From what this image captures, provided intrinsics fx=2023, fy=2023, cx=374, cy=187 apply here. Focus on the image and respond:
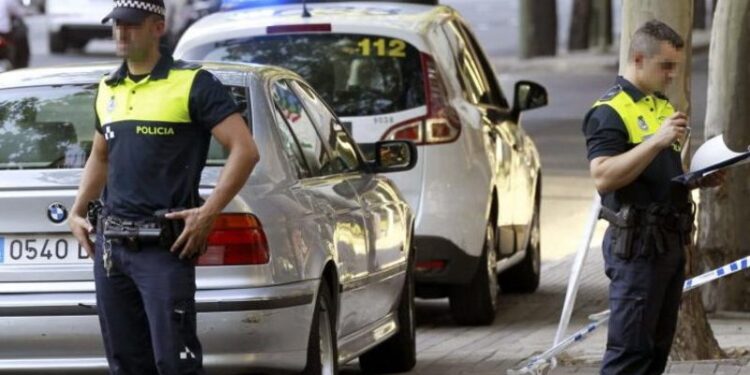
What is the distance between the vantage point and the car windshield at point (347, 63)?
1086cm

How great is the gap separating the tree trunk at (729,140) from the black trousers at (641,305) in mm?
4265

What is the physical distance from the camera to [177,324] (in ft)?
20.4

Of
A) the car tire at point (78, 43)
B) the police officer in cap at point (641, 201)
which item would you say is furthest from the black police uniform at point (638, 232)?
the car tire at point (78, 43)

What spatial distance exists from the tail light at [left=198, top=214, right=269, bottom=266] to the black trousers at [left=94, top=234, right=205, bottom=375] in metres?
0.81

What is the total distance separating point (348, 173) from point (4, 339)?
204cm

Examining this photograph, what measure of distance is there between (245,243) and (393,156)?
7.14 feet

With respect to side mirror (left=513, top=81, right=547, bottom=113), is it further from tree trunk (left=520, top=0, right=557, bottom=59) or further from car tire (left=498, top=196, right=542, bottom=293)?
tree trunk (left=520, top=0, right=557, bottom=59)

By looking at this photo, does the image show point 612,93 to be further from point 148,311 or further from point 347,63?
point 347,63

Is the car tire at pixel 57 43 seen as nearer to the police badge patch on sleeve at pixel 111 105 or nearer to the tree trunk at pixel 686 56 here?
the tree trunk at pixel 686 56

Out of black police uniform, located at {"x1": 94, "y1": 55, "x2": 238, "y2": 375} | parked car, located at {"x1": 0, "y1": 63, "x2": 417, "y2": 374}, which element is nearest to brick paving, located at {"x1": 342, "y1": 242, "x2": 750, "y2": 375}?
parked car, located at {"x1": 0, "y1": 63, "x2": 417, "y2": 374}

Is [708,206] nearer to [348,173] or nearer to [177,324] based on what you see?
[348,173]

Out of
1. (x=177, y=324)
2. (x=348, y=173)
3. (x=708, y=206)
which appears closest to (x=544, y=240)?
(x=708, y=206)

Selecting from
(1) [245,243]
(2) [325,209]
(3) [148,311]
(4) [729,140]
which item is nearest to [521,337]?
(4) [729,140]

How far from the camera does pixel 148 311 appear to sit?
20.5 ft
